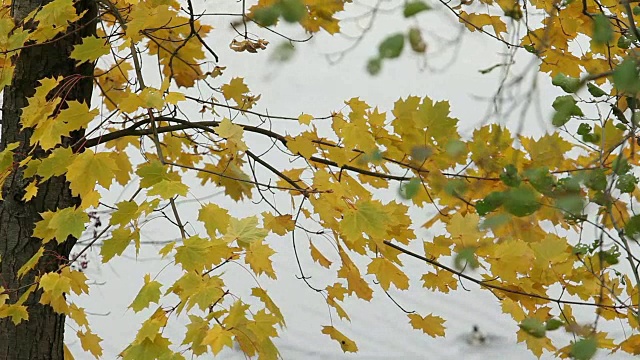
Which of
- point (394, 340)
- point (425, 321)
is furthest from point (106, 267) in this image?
point (425, 321)

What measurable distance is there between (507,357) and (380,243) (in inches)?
58.4

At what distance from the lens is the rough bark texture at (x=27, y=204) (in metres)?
1.49

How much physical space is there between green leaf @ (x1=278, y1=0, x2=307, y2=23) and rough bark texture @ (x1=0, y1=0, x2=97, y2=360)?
1.07 metres

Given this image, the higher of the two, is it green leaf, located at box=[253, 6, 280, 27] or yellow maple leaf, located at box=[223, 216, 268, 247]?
yellow maple leaf, located at box=[223, 216, 268, 247]

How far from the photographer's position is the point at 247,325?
0.96 meters

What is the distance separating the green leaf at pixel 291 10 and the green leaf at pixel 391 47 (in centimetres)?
6

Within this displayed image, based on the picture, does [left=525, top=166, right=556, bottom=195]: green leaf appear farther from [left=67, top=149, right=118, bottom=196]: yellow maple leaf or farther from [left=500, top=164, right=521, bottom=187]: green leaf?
[left=67, top=149, right=118, bottom=196]: yellow maple leaf

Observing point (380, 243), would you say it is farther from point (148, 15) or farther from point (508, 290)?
point (148, 15)

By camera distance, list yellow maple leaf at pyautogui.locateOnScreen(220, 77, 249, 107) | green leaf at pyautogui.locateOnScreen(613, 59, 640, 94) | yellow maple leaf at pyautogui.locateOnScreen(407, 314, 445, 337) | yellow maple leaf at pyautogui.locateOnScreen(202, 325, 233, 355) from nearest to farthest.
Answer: green leaf at pyautogui.locateOnScreen(613, 59, 640, 94) → yellow maple leaf at pyautogui.locateOnScreen(202, 325, 233, 355) → yellow maple leaf at pyautogui.locateOnScreen(407, 314, 445, 337) → yellow maple leaf at pyautogui.locateOnScreen(220, 77, 249, 107)

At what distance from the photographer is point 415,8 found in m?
0.52

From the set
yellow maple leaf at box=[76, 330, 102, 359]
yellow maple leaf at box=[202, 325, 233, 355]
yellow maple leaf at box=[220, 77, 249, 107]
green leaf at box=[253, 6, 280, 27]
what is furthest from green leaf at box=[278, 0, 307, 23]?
yellow maple leaf at box=[76, 330, 102, 359]

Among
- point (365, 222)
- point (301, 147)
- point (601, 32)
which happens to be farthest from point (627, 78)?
point (301, 147)

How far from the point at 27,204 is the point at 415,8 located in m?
1.14

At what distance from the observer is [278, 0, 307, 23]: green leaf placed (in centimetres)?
49
